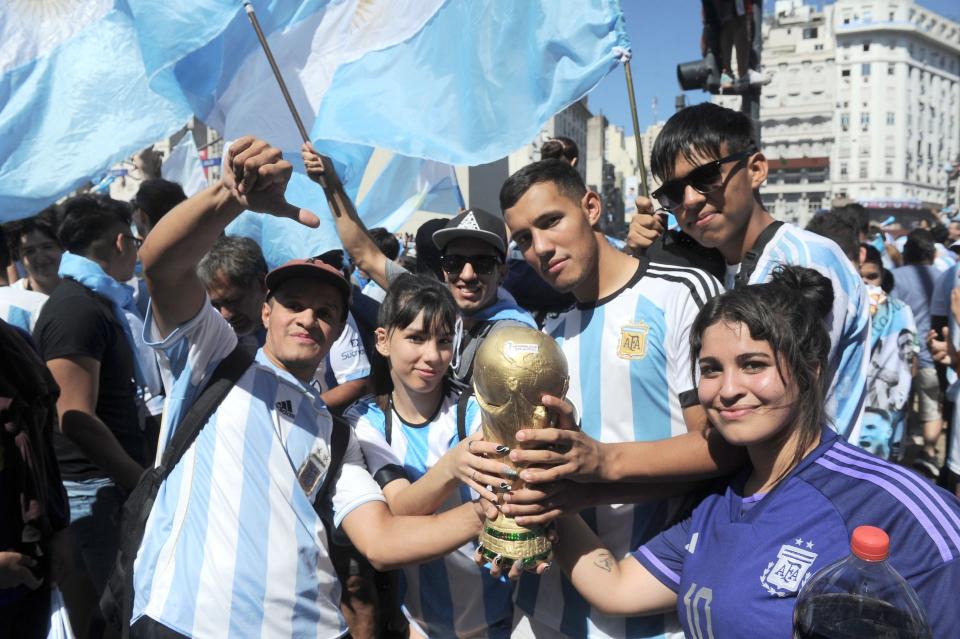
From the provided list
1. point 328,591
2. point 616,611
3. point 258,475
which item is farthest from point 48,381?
point 616,611

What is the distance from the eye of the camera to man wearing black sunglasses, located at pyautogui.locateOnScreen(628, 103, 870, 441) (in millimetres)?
2209

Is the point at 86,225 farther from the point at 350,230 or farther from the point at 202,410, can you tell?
the point at 202,410

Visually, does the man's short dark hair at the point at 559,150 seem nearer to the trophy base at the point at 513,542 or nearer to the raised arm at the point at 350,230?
the raised arm at the point at 350,230

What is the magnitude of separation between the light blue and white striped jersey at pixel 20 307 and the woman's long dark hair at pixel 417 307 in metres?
2.31

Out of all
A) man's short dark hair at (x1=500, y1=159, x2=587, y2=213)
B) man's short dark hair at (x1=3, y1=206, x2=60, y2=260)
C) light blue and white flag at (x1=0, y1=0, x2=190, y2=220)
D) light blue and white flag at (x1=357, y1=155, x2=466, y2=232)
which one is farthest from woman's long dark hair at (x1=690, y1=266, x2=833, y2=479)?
man's short dark hair at (x1=3, y1=206, x2=60, y2=260)

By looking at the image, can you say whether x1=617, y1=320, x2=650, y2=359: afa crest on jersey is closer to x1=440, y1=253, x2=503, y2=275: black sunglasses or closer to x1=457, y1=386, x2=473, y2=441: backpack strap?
x1=457, y1=386, x2=473, y2=441: backpack strap

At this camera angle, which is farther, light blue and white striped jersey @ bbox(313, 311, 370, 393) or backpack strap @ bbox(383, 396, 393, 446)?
light blue and white striped jersey @ bbox(313, 311, 370, 393)

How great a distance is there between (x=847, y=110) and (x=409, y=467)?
348 feet

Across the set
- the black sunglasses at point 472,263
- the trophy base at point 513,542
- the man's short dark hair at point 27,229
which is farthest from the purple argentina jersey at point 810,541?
the man's short dark hair at point 27,229

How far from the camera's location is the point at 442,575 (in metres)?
2.40

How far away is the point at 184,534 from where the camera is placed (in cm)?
195

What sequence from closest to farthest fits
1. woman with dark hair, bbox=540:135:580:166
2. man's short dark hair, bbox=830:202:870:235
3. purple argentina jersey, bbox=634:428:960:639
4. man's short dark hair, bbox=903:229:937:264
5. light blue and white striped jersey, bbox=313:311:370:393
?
purple argentina jersey, bbox=634:428:960:639 < light blue and white striped jersey, bbox=313:311:370:393 < woman with dark hair, bbox=540:135:580:166 < man's short dark hair, bbox=830:202:870:235 < man's short dark hair, bbox=903:229:937:264

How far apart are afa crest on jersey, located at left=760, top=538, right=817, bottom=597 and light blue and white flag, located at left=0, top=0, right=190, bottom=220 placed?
2957 millimetres

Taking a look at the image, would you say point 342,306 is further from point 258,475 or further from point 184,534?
point 184,534
